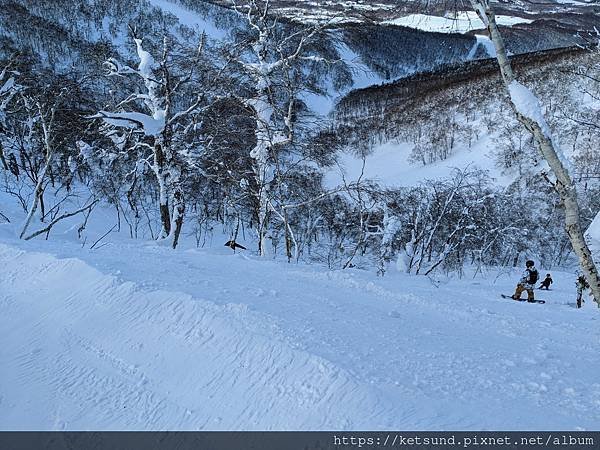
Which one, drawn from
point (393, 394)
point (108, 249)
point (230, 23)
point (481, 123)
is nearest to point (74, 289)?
point (108, 249)

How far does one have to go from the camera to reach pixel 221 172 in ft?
46.2

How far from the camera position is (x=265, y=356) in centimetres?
338

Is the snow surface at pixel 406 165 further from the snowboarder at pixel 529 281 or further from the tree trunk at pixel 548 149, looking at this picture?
the tree trunk at pixel 548 149

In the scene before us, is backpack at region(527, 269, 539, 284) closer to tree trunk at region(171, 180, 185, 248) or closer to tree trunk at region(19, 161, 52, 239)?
tree trunk at region(171, 180, 185, 248)

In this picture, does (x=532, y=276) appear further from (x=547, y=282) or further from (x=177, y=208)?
(x=177, y=208)

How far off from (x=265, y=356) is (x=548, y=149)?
4.26 m

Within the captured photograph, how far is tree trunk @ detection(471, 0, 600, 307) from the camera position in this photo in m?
4.81

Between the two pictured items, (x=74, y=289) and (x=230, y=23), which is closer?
(x=74, y=289)

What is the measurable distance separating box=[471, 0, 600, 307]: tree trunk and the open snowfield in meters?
1.17

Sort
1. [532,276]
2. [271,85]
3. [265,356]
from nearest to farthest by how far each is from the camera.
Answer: [265,356], [532,276], [271,85]

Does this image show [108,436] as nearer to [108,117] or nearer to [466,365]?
[466,365]

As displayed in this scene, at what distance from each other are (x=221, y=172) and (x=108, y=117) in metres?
3.97

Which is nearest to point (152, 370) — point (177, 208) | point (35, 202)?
point (35, 202)

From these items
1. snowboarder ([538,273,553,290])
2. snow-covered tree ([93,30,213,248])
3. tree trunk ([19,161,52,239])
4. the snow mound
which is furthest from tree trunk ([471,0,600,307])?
tree trunk ([19,161,52,239])
